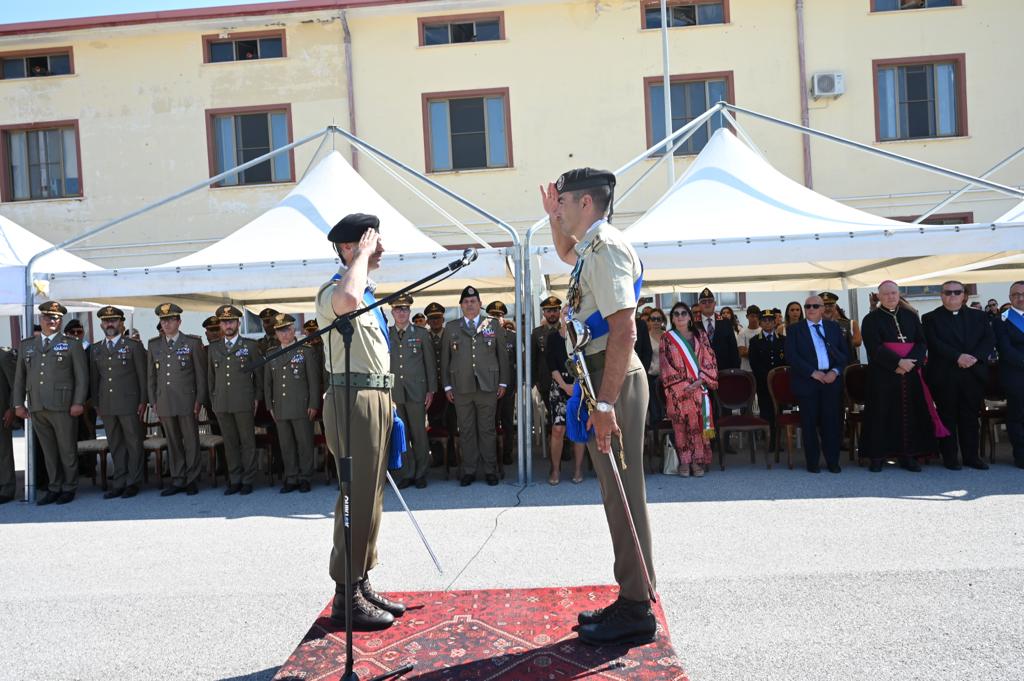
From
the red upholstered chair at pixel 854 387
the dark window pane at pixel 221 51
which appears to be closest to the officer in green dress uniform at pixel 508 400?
the red upholstered chair at pixel 854 387

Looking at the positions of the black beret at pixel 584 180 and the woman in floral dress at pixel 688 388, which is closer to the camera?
the black beret at pixel 584 180

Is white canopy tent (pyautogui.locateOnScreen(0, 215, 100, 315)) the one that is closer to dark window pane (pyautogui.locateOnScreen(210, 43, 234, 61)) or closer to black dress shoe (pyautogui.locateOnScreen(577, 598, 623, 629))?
black dress shoe (pyautogui.locateOnScreen(577, 598, 623, 629))

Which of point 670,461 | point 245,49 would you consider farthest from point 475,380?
point 245,49

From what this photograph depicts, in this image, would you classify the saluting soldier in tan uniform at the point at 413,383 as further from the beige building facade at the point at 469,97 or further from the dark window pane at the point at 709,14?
the dark window pane at the point at 709,14

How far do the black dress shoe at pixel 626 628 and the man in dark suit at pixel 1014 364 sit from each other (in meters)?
5.63

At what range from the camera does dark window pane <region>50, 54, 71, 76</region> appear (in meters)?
15.8

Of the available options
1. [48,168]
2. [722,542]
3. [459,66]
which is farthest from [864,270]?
[48,168]

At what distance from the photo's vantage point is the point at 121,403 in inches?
320

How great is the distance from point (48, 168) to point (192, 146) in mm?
2898

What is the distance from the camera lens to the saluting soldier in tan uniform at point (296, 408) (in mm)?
7836

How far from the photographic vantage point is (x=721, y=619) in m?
3.99

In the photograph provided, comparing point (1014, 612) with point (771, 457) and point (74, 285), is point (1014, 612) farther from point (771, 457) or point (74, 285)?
point (74, 285)

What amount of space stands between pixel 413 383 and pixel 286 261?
1.59 meters

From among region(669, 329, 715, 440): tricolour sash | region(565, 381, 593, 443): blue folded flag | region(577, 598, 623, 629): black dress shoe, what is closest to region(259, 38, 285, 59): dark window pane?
region(669, 329, 715, 440): tricolour sash
